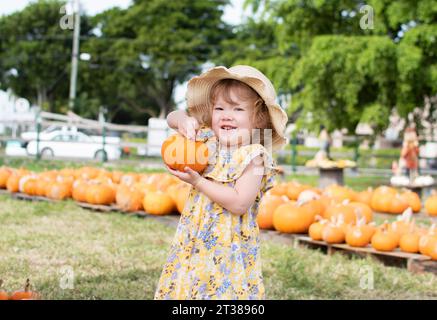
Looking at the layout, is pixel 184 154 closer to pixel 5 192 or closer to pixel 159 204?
pixel 159 204

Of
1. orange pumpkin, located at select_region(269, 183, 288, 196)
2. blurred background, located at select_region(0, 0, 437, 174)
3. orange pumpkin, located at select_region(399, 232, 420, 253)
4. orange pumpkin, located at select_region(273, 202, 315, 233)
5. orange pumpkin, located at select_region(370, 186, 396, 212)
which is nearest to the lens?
orange pumpkin, located at select_region(399, 232, 420, 253)

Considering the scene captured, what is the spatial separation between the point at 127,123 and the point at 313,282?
46018mm

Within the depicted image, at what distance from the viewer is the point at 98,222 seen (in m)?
5.80

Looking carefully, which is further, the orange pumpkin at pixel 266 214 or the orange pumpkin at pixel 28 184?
the orange pumpkin at pixel 28 184

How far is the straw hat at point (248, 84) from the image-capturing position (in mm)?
2195

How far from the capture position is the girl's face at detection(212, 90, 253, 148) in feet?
7.30

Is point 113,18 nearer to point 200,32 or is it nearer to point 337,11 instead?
point 200,32

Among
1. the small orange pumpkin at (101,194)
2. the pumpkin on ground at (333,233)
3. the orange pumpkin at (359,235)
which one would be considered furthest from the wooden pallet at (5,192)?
the orange pumpkin at (359,235)

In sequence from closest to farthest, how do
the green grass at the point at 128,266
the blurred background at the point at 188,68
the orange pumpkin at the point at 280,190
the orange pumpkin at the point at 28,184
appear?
the green grass at the point at 128,266, the orange pumpkin at the point at 280,190, the orange pumpkin at the point at 28,184, the blurred background at the point at 188,68

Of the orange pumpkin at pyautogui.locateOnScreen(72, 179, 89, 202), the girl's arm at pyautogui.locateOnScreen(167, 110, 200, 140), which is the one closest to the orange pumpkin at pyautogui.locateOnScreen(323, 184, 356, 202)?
the orange pumpkin at pyautogui.locateOnScreen(72, 179, 89, 202)

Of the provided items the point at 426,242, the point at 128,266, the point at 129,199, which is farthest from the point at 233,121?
the point at 129,199

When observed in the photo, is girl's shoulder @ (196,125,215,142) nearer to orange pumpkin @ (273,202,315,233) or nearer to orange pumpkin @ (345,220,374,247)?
orange pumpkin @ (345,220,374,247)

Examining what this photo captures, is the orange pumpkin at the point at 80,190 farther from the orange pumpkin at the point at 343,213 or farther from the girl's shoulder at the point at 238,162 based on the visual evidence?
the girl's shoulder at the point at 238,162

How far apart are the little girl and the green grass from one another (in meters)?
1.25
